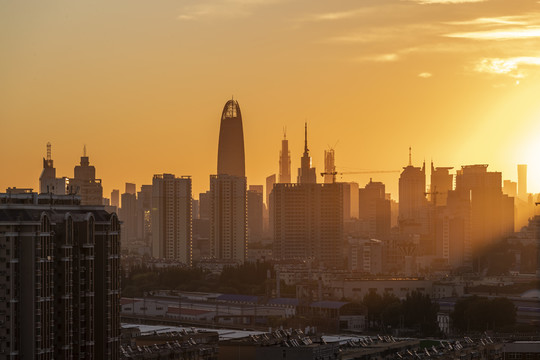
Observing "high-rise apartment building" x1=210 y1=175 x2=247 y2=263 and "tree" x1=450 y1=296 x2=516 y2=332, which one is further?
"high-rise apartment building" x1=210 y1=175 x2=247 y2=263

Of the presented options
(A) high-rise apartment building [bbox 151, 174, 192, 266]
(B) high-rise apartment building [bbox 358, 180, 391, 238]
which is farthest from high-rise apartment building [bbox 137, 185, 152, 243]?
(B) high-rise apartment building [bbox 358, 180, 391, 238]

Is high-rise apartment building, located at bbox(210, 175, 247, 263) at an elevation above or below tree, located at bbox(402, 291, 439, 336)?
above

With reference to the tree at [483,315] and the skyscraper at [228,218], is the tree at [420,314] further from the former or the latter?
the skyscraper at [228,218]

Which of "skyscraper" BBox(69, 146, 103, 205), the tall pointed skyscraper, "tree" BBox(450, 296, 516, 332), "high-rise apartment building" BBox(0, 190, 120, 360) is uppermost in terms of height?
the tall pointed skyscraper

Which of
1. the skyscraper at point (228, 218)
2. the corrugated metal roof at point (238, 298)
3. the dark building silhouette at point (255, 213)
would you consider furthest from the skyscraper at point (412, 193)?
the corrugated metal roof at point (238, 298)

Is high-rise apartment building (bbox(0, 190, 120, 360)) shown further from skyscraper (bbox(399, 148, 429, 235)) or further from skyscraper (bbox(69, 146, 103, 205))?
skyscraper (bbox(399, 148, 429, 235))

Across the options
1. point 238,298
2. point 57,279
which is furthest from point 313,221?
point 57,279

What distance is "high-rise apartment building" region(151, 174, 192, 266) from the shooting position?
209ft

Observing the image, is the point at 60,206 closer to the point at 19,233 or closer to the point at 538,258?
the point at 19,233

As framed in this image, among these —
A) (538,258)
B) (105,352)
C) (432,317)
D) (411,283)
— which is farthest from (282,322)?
(538,258)

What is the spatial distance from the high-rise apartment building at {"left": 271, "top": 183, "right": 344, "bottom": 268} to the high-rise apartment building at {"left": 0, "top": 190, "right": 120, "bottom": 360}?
4025 cm

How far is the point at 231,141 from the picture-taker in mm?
78188

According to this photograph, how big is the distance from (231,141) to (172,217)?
1441cm

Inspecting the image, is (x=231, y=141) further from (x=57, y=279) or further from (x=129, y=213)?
(x=57, y=279)
